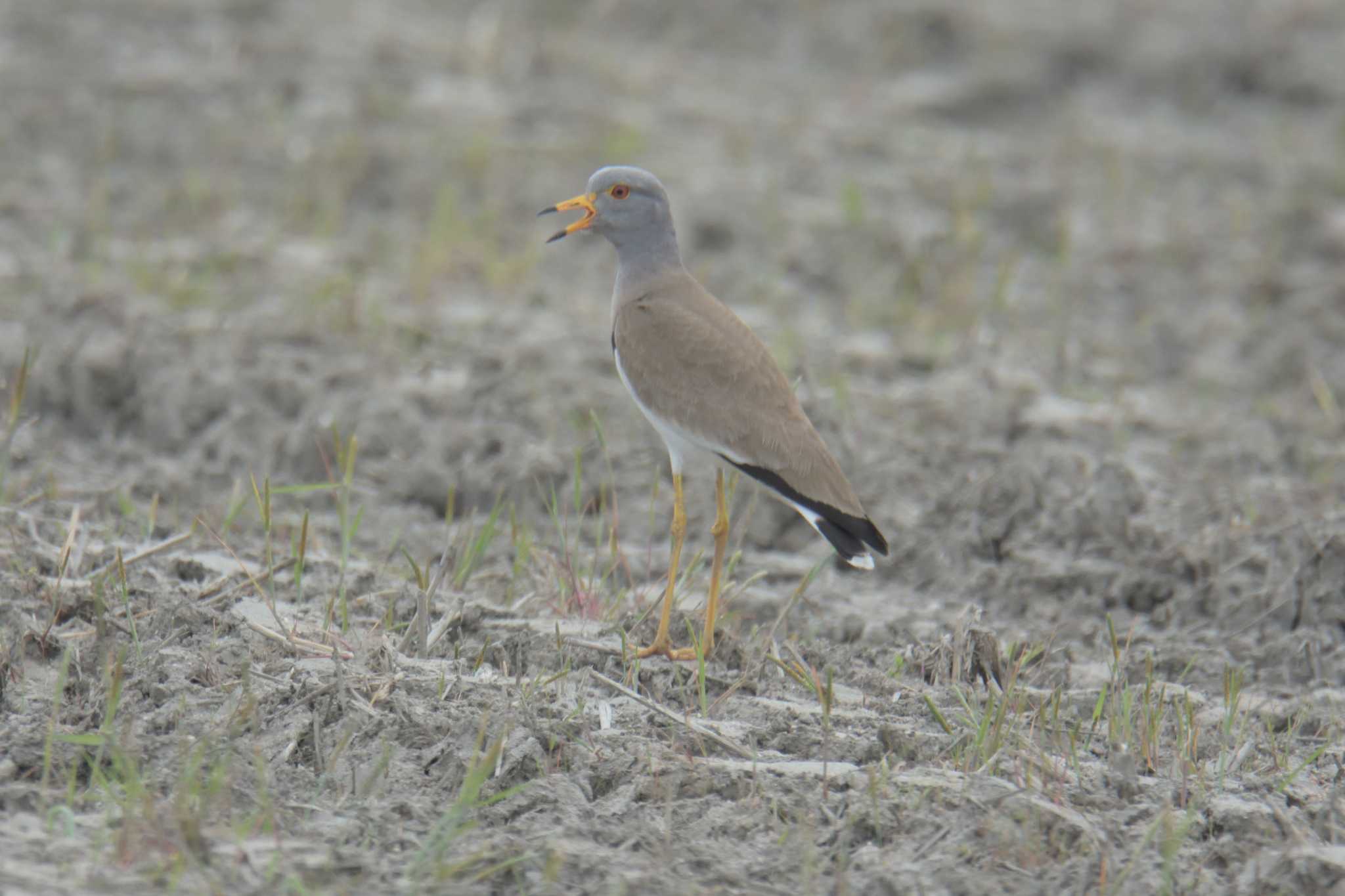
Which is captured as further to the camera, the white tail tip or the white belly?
the white belly

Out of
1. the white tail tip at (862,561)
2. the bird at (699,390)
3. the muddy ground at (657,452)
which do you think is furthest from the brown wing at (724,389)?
the muddy ground at (657,452)

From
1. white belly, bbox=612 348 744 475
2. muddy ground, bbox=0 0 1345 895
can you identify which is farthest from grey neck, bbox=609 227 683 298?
muddy ground, bbox=0 0 1345 895

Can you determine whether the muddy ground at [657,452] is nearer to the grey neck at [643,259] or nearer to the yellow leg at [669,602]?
the yellow leg at [669,602]

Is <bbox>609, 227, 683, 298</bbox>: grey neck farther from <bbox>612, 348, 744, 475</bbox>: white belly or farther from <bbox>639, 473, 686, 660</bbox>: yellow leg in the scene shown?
<bbox>639, 473, 686, 660</bbox>: yellow leg

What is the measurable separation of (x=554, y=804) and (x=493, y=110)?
6.11 metres

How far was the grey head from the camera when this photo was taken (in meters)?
4.69

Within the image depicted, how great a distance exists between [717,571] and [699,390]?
0.46 metres

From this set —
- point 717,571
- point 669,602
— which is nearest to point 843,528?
point 717,571

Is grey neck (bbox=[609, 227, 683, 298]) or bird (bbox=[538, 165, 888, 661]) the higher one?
grey neck (bbox=[609, 227, 683, 298])

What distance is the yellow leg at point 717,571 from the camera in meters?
4.00

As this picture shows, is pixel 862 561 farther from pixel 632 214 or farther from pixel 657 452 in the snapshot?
pixel 657 452

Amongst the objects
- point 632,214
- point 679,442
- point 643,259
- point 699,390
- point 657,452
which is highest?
point 632,214

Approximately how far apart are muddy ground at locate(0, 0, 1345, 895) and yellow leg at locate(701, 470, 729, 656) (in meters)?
0.11

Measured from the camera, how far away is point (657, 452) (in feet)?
18.0
